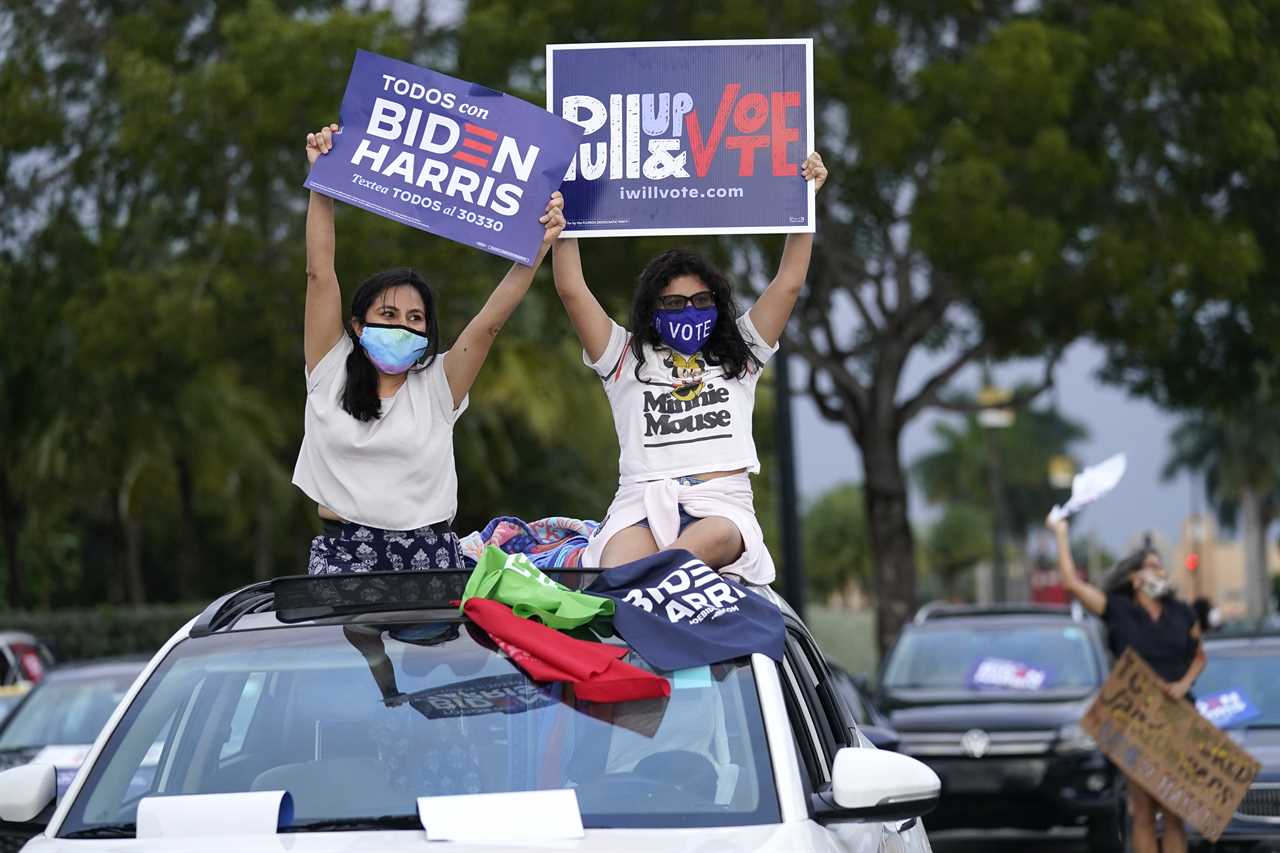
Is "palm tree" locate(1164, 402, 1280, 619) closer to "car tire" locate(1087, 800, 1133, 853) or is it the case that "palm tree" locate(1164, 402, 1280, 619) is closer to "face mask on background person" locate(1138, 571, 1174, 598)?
"car tire" locate(1087, 800, 1133, 853)

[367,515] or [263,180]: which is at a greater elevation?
[263,180]

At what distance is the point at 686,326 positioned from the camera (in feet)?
20.8

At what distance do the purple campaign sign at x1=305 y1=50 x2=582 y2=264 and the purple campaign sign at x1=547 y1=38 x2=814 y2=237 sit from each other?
1.53ft

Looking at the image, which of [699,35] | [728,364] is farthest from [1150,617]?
[699,35]

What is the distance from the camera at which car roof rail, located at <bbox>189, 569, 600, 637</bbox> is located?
16.1 feet

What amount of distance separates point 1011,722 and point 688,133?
7.95 metres

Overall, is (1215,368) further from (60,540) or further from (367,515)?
(60,540)

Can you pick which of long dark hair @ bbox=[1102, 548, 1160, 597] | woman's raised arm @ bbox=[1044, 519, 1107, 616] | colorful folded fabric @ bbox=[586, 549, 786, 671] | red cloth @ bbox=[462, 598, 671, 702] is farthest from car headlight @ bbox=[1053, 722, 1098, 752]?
red cloth @ bbox=[462, 598, 671, 702]

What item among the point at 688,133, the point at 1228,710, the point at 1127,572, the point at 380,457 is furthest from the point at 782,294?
the point at 1228,710

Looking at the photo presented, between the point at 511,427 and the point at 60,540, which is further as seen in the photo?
the point at 60,540

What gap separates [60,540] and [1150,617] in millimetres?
43677

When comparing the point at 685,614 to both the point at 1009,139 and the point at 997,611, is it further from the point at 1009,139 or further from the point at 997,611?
the point at 1009,139

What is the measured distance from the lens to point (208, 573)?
5309 centimetres

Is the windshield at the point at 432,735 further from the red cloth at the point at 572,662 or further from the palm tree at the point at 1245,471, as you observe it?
the palm tree at the point at 1245,471
